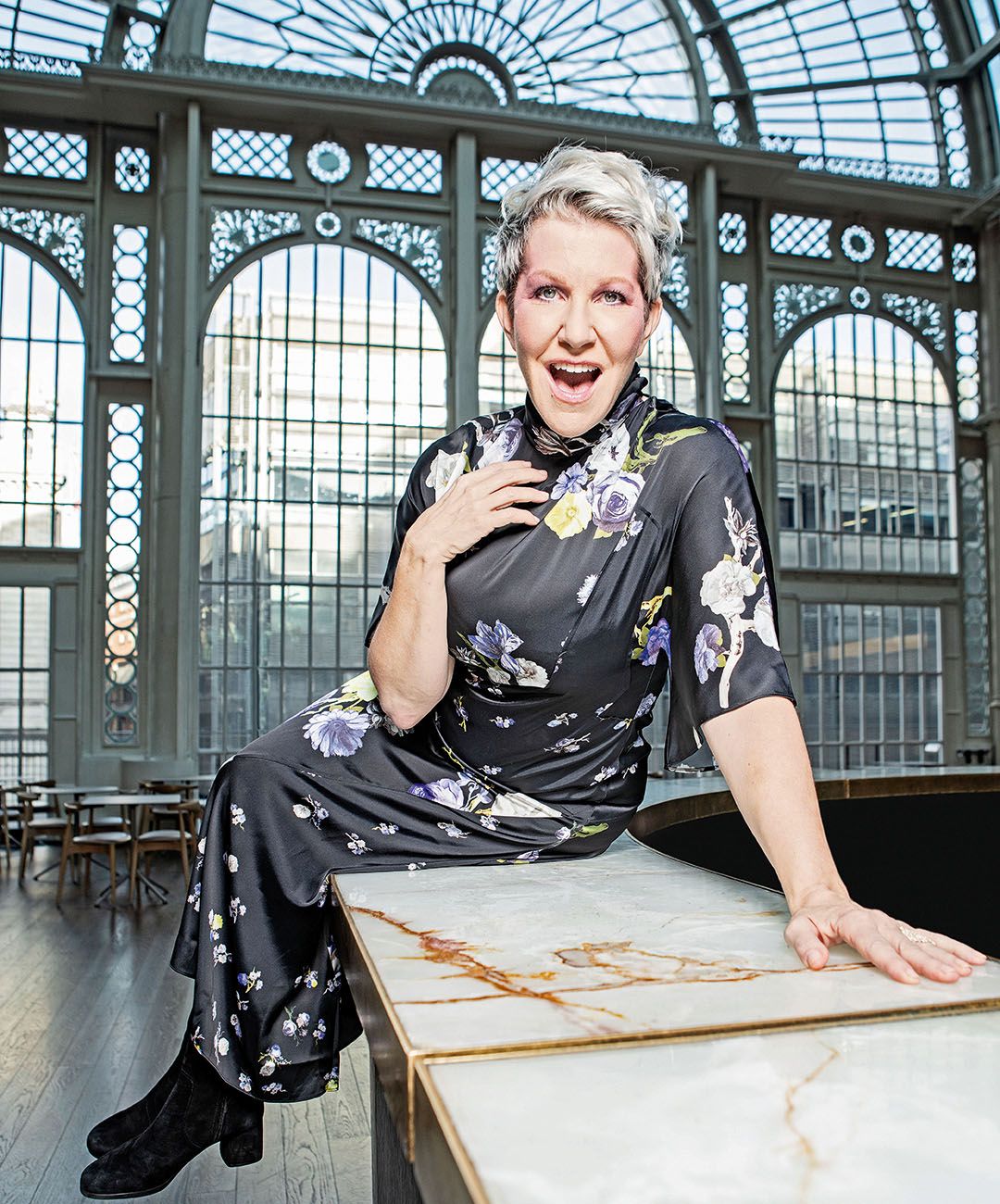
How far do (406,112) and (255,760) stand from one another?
11.3 meters

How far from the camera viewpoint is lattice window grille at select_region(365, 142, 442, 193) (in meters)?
11.8

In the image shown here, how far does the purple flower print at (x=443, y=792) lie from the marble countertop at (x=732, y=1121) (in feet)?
2.59

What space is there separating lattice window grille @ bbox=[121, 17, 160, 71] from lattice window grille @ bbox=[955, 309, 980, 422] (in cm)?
1038

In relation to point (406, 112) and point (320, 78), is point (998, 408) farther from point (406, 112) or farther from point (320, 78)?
point (320, 78)

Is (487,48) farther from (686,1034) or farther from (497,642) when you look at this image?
(686,1034)

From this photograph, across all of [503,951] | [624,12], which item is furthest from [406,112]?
[503,951]

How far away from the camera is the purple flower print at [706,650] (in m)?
1.28

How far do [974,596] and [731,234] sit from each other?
222 inches

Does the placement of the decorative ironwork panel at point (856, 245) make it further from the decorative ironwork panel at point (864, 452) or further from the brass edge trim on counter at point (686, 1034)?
the brass edge trim on counter at point (686, 1034)

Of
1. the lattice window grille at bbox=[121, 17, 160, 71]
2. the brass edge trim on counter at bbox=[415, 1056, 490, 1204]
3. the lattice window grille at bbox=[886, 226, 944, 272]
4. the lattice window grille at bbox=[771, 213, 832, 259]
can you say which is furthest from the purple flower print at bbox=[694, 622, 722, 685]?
the lattice window grille at bbox=[886, 226, 944, 272]

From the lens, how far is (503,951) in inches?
36.9

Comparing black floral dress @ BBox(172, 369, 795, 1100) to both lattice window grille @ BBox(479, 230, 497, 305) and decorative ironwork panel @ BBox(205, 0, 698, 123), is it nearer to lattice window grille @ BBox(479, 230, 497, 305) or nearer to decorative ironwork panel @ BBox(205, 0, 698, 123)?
lattice window grille @ BBox(479, 230, 497, 305)

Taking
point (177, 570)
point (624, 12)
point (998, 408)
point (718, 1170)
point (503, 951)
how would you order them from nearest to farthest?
point (718, 1170), point (503, 951), point (177, 570), point (624, 12), point (998, 408)

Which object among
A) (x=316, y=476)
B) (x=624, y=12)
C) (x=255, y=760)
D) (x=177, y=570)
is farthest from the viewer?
(x=624, y=12)
